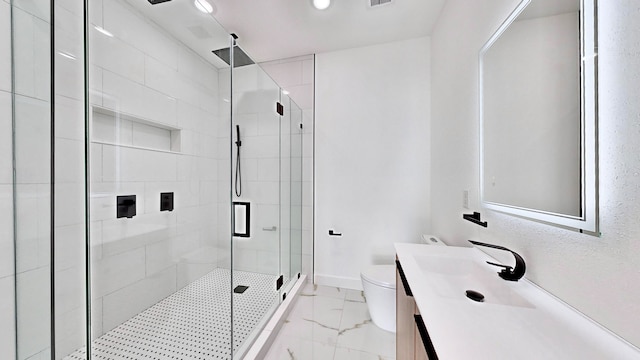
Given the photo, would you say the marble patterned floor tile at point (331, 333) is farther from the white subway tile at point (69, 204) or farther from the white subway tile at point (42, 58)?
the white subway tile at point (42, 58)

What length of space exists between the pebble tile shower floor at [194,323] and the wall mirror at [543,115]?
1778 mm

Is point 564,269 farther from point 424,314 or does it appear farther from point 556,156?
point 424,314

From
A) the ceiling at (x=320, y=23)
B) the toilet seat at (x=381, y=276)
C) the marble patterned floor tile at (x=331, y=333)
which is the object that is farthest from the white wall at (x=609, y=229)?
the marble patterned floor tile at (x=331, y=333)

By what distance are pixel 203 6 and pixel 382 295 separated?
2597mm

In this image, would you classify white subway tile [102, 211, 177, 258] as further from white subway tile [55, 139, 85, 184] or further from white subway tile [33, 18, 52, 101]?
white subway tile [33, 18, 52, 101]

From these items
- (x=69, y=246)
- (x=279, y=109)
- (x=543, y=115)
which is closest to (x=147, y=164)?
(x=69, y=246)

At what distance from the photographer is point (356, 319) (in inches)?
73.8

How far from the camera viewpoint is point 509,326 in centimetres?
59

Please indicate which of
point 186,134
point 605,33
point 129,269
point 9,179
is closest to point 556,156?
point 605,33

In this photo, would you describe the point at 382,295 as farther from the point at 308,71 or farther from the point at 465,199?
the point at 308,71

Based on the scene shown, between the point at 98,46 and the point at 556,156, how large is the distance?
2322mm

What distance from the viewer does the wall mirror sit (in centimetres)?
62

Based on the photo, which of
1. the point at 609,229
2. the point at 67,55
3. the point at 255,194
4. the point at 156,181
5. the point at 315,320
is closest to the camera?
the point at 609,229

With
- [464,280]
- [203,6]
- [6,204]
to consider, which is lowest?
[464,280]
